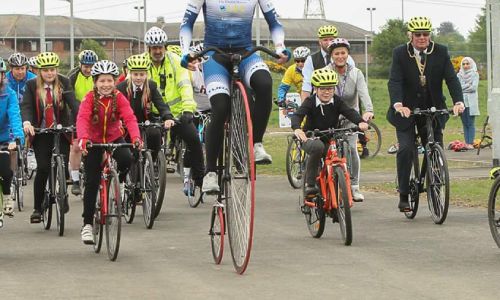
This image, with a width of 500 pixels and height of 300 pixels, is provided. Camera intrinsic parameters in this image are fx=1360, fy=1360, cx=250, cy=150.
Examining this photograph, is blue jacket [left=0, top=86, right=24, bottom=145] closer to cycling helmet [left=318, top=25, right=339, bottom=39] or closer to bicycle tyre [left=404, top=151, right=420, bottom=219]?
bicycle tyre [left=404, top=151, right=420, bottom=219]

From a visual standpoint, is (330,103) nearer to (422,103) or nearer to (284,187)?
(422,103)

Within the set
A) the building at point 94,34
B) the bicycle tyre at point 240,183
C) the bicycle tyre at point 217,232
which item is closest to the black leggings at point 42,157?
the bicycle tyre at point 217,232

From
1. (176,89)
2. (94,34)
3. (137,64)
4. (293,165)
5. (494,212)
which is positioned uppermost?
(94,34)

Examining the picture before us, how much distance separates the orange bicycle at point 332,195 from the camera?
12.7 m

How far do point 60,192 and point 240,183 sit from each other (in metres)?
3.99

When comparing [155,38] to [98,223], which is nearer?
[98,223]

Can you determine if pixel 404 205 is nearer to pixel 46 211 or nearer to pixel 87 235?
pixel 87 235

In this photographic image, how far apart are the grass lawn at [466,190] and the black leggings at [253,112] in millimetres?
5829

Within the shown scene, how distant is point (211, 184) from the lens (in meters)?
11.1

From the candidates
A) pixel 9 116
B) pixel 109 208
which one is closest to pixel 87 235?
pixel 109 208

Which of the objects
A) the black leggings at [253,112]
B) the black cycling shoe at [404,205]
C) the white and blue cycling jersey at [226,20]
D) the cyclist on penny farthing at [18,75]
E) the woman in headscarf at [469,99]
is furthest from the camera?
the woman in headscarf at [469,99]

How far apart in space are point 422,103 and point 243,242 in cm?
471

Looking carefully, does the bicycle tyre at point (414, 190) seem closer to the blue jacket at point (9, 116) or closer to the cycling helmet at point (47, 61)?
the cycling helmet at point (47, 61)

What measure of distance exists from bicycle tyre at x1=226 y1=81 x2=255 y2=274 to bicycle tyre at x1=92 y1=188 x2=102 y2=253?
191 centimetres
